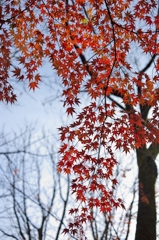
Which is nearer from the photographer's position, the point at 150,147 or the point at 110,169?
the point at 110,169

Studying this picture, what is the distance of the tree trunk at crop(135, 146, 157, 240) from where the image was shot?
20.9 feet

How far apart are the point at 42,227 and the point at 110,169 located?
18.9 feet

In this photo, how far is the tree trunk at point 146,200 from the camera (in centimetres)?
→ 636

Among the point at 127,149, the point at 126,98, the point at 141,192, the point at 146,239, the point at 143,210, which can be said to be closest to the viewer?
Answer: the point at 127,149

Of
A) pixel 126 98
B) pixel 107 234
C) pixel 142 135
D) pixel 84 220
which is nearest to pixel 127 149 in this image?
pixel 142 135

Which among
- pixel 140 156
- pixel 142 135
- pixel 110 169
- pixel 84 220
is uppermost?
pixel 140 156

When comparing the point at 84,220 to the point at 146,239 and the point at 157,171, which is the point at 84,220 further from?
the point at 157,171

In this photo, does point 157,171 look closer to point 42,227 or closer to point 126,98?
point 126,98

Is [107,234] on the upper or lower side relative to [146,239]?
upper

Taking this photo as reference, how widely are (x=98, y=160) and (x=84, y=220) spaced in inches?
46.6

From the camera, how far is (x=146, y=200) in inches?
285

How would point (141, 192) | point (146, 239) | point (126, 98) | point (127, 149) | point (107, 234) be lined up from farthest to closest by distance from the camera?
point (107, 234)
point (141, 192)
point (146, 239)
point (126, 98)
point (127, 149)

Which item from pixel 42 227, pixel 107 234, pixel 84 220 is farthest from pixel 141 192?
pixel 42 227

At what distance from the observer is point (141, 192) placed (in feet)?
24.8
